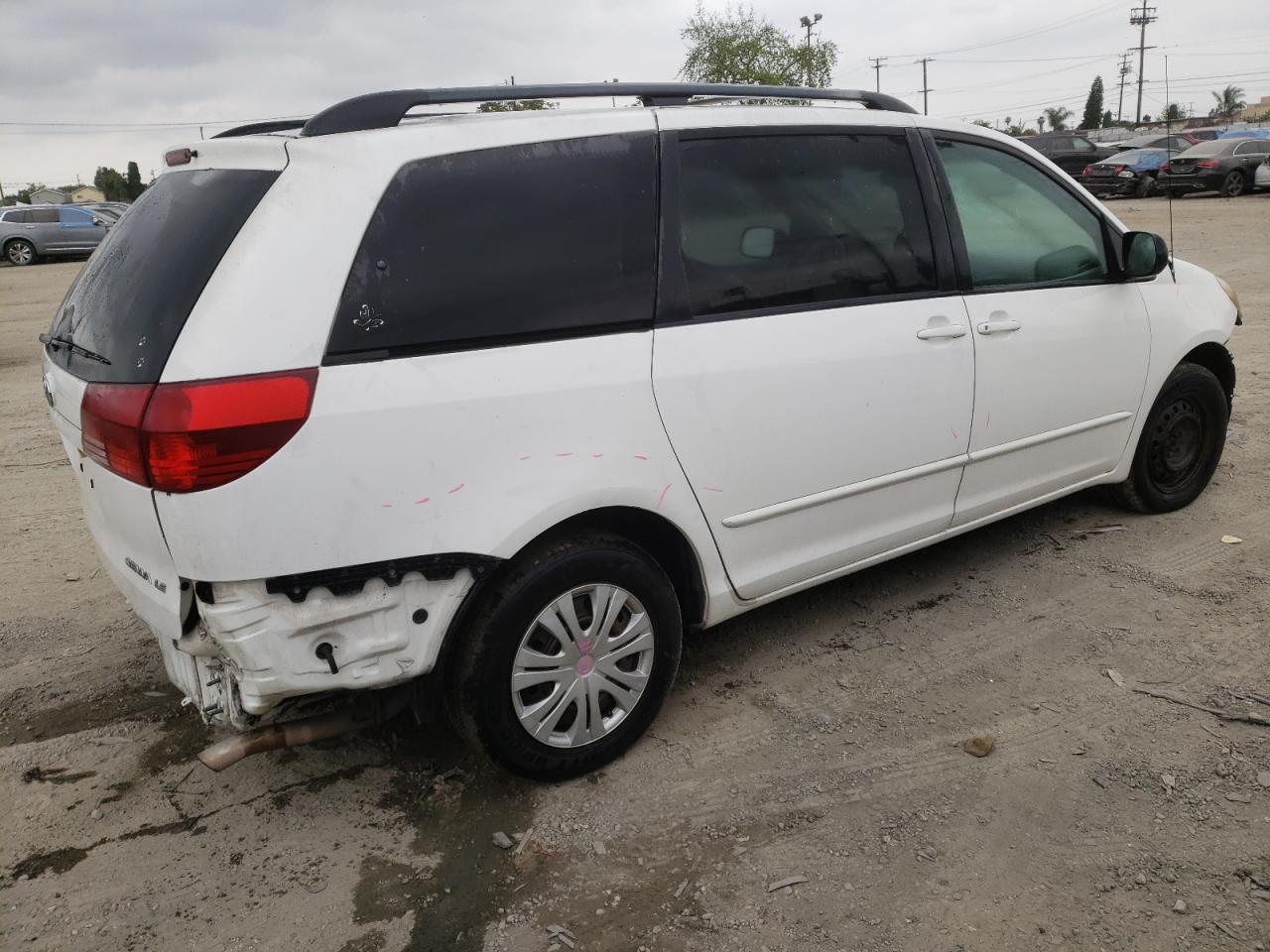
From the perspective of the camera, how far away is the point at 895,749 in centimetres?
297

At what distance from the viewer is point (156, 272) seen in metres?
2.46

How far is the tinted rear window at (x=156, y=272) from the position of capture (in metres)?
2.31

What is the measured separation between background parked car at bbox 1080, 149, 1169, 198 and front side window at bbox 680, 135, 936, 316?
81.7 ft

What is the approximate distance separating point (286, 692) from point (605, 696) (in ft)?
3.02

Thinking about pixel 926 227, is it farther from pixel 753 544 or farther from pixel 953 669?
pixel 953 669

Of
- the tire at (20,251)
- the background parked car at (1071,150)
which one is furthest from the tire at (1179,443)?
the tire at (20,251)

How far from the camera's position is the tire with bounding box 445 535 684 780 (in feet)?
8.52

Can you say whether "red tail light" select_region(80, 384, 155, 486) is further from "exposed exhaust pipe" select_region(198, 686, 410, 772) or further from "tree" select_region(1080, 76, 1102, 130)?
"tree" select_region(1080, 76, 1102, 130)

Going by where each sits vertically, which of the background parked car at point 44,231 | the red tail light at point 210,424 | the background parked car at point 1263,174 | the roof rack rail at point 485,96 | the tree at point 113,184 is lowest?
the background parked car at point 1263,174

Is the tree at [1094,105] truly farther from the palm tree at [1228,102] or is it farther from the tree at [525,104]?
the tree at [525,104]

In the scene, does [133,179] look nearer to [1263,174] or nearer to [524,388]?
[1263,174]

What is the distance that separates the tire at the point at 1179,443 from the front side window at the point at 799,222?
1.70 metres

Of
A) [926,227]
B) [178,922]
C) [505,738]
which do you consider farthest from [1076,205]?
[178,922]

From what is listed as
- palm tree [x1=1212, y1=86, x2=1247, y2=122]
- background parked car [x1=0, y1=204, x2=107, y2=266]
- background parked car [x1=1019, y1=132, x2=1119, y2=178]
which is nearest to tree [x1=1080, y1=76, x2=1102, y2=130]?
palm tree [x1=1212, y1=86, x2=1247, y2=122]
